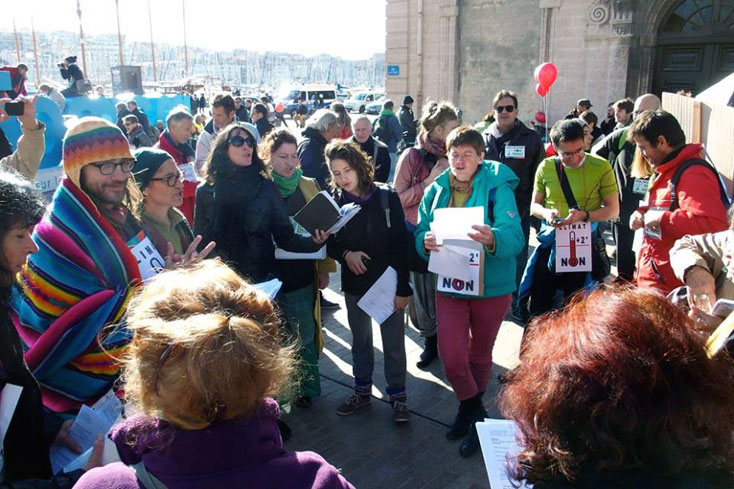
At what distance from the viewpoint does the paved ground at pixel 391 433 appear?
328cm

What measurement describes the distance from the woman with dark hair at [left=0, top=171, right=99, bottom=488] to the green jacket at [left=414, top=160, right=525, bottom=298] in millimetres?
2276

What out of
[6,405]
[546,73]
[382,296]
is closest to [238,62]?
[546,73]

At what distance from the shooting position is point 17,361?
183cm

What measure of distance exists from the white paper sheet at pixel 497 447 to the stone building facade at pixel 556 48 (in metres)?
13.0

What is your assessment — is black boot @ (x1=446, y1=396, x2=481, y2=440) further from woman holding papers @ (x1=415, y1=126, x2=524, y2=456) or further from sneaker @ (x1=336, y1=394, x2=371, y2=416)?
sneaker @ (x1=336, y1=394, x2=371, y2=416)

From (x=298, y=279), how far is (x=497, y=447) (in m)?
Answer: 2.41

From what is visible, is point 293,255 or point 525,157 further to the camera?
point 525,157

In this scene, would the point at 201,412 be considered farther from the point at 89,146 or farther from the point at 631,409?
the point at 89,146

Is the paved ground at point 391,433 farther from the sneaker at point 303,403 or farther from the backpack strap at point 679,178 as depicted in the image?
the backpack strap at point 679,178

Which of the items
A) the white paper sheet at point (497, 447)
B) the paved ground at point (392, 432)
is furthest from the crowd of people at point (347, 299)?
the white paper sheet at point (497, 447)

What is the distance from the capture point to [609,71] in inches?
515

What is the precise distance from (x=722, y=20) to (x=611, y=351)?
13616 mm

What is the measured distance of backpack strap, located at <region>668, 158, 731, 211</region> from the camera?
3.26m

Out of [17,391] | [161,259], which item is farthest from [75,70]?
[17,391]
